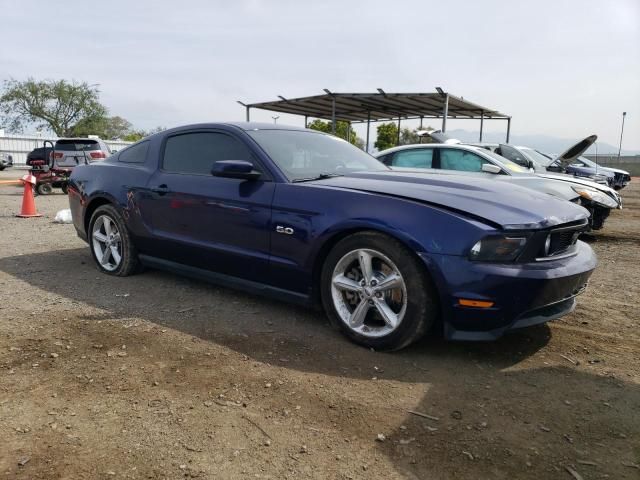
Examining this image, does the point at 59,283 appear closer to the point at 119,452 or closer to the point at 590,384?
the point at 119,452

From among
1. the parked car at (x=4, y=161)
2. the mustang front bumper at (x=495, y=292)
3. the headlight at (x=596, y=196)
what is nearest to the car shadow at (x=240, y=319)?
the mustang front bumper at (x=495, y=292)

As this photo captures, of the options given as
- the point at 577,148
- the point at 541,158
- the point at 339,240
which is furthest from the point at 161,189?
the point at 541,158

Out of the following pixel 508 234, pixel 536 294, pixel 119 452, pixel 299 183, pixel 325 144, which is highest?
pixel 325 144

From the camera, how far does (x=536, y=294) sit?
2838 mm

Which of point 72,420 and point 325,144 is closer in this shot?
point 72,420

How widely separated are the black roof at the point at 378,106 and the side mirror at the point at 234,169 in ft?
44.5

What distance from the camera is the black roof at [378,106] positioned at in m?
17.8

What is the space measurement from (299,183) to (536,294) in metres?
1.69

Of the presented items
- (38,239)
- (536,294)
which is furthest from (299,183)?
(38,239)

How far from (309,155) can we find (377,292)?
1429 millimetres

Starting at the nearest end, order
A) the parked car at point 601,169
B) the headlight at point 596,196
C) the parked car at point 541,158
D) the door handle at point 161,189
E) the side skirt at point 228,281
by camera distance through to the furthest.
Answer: the side skirt at point 228,281, the door handle at point 161,189, the headlight at point 596,196, the parked car at point 541,158, the parked car at point 601,169

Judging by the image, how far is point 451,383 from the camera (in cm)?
279

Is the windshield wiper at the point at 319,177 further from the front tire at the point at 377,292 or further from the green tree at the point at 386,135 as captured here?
the green tree at the point at 386,135

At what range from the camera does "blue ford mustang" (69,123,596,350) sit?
2.85 metres
